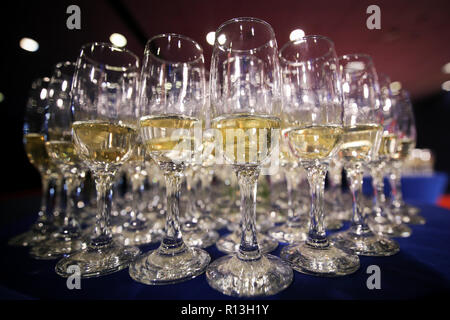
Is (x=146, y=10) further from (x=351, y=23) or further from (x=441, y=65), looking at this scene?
(x=441, y=65)

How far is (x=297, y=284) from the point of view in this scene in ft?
1.90

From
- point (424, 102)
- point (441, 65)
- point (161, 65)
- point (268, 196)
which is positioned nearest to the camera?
point (161, 65)

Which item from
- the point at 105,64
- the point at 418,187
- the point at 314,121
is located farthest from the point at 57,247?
the point at 418,187

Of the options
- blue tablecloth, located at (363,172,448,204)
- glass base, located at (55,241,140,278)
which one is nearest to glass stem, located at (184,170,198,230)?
glass base, located at (55,241,140,278)

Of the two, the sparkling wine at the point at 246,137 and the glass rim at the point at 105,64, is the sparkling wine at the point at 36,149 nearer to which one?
the glass rim at the point at 105,64

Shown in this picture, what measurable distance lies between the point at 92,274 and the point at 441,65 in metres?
8.65

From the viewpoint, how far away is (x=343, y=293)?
530 mm

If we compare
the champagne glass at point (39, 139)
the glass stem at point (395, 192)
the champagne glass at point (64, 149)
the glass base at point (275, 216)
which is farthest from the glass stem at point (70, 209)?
the glass stem at point (395, 192)

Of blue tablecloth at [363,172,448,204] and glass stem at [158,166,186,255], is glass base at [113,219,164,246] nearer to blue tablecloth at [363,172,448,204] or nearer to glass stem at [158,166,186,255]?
glass stem at [158,166,186,255]

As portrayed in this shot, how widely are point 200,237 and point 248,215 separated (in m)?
0.45

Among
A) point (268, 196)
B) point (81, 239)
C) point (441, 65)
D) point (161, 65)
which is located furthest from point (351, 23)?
point (441, 65)

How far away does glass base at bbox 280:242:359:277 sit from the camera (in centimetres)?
62

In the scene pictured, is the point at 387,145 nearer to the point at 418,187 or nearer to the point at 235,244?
the point at 235,244

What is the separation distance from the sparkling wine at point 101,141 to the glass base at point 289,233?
0.76 m
